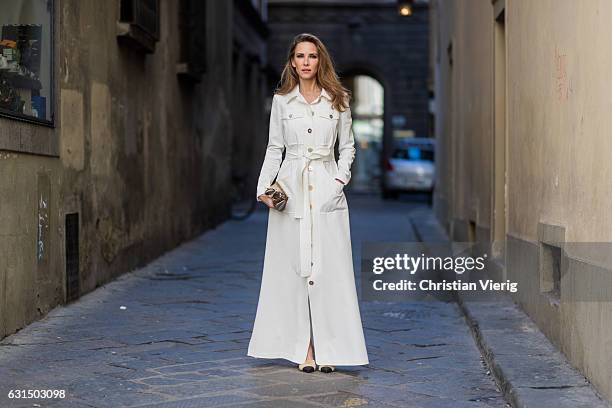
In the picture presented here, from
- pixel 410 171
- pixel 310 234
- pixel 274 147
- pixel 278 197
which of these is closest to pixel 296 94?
pixel 274 147

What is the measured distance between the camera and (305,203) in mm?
5645

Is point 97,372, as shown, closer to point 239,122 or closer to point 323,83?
point 323,83

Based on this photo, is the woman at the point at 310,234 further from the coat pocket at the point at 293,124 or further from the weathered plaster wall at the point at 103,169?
the weathered plaster wall at the point at 103,169

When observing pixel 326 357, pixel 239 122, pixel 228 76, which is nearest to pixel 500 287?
pixel 326 357

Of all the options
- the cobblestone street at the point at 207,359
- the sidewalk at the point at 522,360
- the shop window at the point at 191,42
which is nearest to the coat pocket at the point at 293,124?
the cobblestone street at the point at 207,359

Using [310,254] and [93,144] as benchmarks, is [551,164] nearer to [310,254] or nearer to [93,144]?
[310,254]

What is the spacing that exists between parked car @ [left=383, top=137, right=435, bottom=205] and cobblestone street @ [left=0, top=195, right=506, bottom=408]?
20979mm

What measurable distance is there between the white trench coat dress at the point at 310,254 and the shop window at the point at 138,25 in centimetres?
452

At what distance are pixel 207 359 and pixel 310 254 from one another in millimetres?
924

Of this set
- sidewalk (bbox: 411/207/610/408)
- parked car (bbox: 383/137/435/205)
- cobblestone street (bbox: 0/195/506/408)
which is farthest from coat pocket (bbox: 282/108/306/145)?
parked car (bbox: 383/137/435/205)

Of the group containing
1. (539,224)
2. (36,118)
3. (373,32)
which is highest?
(373,32)

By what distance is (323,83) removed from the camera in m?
5.68

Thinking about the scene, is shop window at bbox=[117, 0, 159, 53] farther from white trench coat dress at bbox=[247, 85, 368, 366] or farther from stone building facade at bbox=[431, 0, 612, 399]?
white trench coat dress at bbox=[247, 85, 368, 366]

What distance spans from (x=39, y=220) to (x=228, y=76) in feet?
39.8
